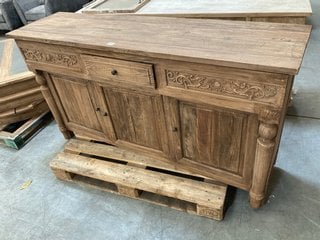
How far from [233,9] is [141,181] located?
185cm

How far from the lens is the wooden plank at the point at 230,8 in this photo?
94.6 inches

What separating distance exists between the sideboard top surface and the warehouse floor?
932 millimetres

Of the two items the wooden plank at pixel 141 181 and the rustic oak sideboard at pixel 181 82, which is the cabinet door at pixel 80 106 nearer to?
the rustic oak sideboard at pixel 181 82

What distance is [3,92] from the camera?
231cm

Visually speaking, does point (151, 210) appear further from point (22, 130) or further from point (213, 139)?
point (22, 130)

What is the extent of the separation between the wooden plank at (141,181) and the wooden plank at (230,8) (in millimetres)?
1634

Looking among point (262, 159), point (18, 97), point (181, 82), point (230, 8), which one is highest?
point (181, 82)

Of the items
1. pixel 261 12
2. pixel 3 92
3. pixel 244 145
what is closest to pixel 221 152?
pixel 244 145

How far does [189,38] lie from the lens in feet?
4.20

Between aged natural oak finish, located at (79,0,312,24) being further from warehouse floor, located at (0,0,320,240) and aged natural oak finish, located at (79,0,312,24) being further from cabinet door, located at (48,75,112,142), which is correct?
cabinet door, located at (48,75,112,142)

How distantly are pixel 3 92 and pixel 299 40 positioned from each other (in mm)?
2256

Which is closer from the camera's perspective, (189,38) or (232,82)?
(232,82)

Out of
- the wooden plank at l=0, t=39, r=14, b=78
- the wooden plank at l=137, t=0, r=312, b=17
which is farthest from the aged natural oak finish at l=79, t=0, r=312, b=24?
the wooden plank at l=0, t=39, r=14, b=78

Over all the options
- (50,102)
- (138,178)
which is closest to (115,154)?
(138,178)
